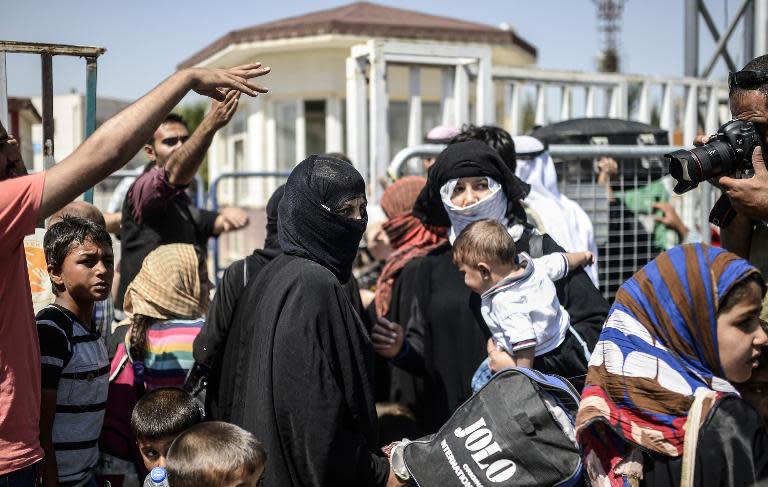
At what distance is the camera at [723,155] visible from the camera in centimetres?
276

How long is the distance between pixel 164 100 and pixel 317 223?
0.60 m

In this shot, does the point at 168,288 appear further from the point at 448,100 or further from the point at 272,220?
the point at 448,100

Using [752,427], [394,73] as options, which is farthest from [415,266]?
[394,73]

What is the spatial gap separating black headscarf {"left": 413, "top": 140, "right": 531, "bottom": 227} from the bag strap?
172 cm

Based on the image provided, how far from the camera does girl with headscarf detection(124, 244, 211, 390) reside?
10.9 ft

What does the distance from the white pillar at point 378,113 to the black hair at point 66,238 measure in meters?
2.86

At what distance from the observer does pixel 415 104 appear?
6.29 meters

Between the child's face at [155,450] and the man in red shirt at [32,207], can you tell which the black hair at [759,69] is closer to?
the man in red shirt at [32,207]

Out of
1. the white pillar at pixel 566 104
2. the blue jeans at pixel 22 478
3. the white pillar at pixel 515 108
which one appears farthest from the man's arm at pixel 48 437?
the white pillar at pixel 566 104

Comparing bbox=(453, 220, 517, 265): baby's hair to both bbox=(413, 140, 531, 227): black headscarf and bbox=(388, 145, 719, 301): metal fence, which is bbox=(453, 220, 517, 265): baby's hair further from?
bbox=(388, 145, 719, 301): metal fence

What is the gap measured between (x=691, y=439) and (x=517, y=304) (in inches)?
46.9

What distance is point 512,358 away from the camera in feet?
10.3

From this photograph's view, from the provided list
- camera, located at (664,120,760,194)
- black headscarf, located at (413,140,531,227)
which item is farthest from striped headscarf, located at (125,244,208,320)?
camera, located at (664,120,760,194)

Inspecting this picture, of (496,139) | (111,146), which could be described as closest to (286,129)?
(496,139)
